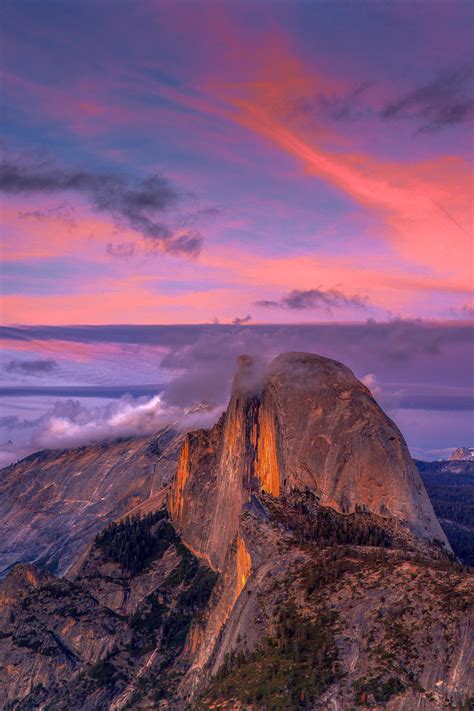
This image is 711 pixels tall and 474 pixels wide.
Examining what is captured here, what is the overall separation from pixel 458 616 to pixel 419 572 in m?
17.5

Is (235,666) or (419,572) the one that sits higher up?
(419,572)

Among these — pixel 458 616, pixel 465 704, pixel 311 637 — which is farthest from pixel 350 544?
pixel 465 704

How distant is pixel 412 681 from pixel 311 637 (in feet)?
80.4

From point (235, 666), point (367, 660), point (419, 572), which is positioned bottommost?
point (235, 666)


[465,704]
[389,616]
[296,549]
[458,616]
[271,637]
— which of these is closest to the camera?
[465,704]

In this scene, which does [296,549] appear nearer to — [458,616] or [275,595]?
[275,595]

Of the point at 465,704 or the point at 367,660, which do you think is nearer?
the point at 465,704

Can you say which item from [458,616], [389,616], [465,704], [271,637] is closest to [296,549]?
[271,637]

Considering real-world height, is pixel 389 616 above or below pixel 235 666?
above

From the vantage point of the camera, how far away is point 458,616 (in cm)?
14200

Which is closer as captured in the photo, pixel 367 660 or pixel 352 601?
pixel 367 660

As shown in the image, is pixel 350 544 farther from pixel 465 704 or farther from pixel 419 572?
pixel 465 704

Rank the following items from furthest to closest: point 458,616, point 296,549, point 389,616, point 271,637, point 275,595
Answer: point 296,549
point 275,595
point 271,637
point 389,616
point 458,616

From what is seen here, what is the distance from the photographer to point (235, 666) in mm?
168000
